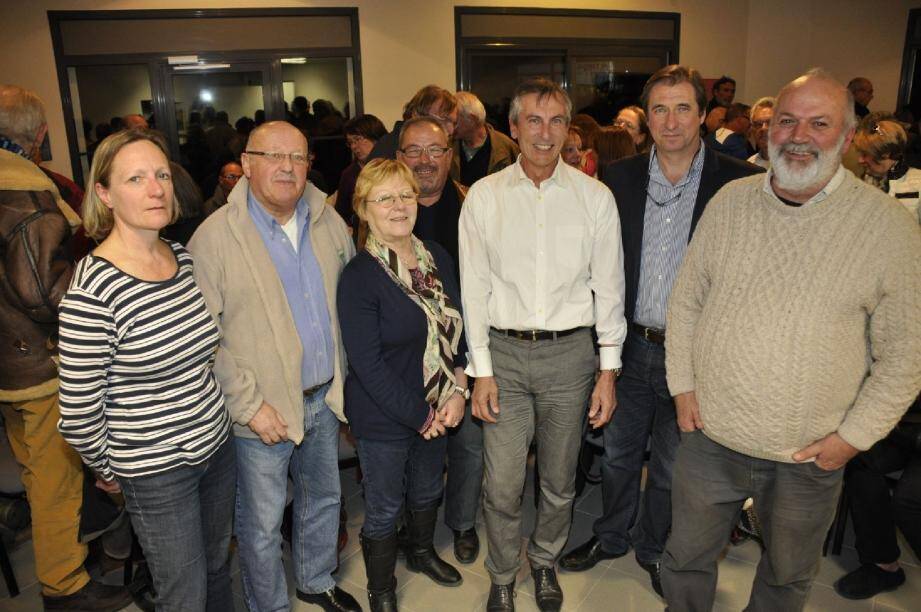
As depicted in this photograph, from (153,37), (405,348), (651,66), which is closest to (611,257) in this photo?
(405,348)

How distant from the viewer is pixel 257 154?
2.08 meters

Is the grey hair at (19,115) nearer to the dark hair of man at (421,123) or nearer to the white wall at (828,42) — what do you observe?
the dark hair of man at (421,123)

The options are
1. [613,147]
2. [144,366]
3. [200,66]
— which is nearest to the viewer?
[144,366]

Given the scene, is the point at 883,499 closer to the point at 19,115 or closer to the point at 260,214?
the point at 260,214

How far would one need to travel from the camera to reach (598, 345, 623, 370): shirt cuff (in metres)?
2.36

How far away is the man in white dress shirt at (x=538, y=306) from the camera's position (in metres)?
2.27

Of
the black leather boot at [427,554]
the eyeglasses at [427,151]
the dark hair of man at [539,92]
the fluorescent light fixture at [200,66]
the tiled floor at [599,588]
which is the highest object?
the fluorescent light fixture at [200,66]

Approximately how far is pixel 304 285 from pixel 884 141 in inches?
126

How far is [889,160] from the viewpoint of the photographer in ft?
11.5

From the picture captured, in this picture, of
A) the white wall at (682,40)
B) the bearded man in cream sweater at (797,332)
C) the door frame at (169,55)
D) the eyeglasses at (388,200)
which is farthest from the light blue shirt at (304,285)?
the white wall at (682,40)

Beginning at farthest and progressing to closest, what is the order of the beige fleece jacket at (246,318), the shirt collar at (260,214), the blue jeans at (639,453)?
the blue jeans at (639,453) < the shirt collar at (260,214) < the beige fleece jacket at (246,318)

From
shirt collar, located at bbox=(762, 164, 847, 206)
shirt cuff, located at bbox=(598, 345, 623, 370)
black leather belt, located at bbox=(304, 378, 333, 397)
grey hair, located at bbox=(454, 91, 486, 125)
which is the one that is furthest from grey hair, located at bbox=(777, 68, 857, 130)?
grey hair, located at bbox=(454, 91, 486, 125)

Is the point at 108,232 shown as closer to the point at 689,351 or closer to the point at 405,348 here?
the point at 405,348

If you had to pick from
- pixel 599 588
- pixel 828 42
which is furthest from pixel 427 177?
pixel 828 42
